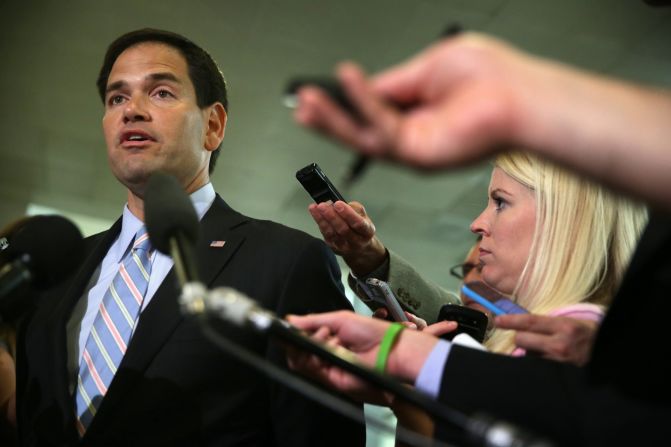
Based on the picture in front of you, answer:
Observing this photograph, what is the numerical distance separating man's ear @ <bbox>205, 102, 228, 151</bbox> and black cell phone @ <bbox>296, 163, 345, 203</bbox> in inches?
12.3

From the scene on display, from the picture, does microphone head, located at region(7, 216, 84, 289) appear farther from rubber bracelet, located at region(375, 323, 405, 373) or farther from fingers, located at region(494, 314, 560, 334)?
fingers, located at region(494, 314, 560, 334)

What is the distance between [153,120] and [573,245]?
3.61ft

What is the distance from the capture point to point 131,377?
1.48m

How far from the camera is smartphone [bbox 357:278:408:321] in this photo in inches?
73.7

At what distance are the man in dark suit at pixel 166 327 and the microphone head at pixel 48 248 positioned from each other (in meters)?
0.34

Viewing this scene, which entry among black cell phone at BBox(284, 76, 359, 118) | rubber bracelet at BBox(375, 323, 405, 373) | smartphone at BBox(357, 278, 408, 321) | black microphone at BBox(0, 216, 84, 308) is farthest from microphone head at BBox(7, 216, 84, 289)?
smartphone at BBox(357, 278, 408, 321)

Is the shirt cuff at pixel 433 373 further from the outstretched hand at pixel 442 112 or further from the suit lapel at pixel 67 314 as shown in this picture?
the suit lapel at pixel 67 314

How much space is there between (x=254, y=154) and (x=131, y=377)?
4.75 m

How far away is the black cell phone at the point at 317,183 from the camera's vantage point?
195 cm

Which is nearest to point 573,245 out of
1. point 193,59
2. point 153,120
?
point 153,120

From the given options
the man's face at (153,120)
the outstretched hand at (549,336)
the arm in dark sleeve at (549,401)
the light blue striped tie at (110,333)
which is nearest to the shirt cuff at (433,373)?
the arm in dark sleeve at (549,401)

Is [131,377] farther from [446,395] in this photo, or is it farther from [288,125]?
[288,125]

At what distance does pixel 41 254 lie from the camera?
3.81 feet

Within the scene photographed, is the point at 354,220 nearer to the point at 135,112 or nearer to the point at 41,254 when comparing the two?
the point at 135,112
